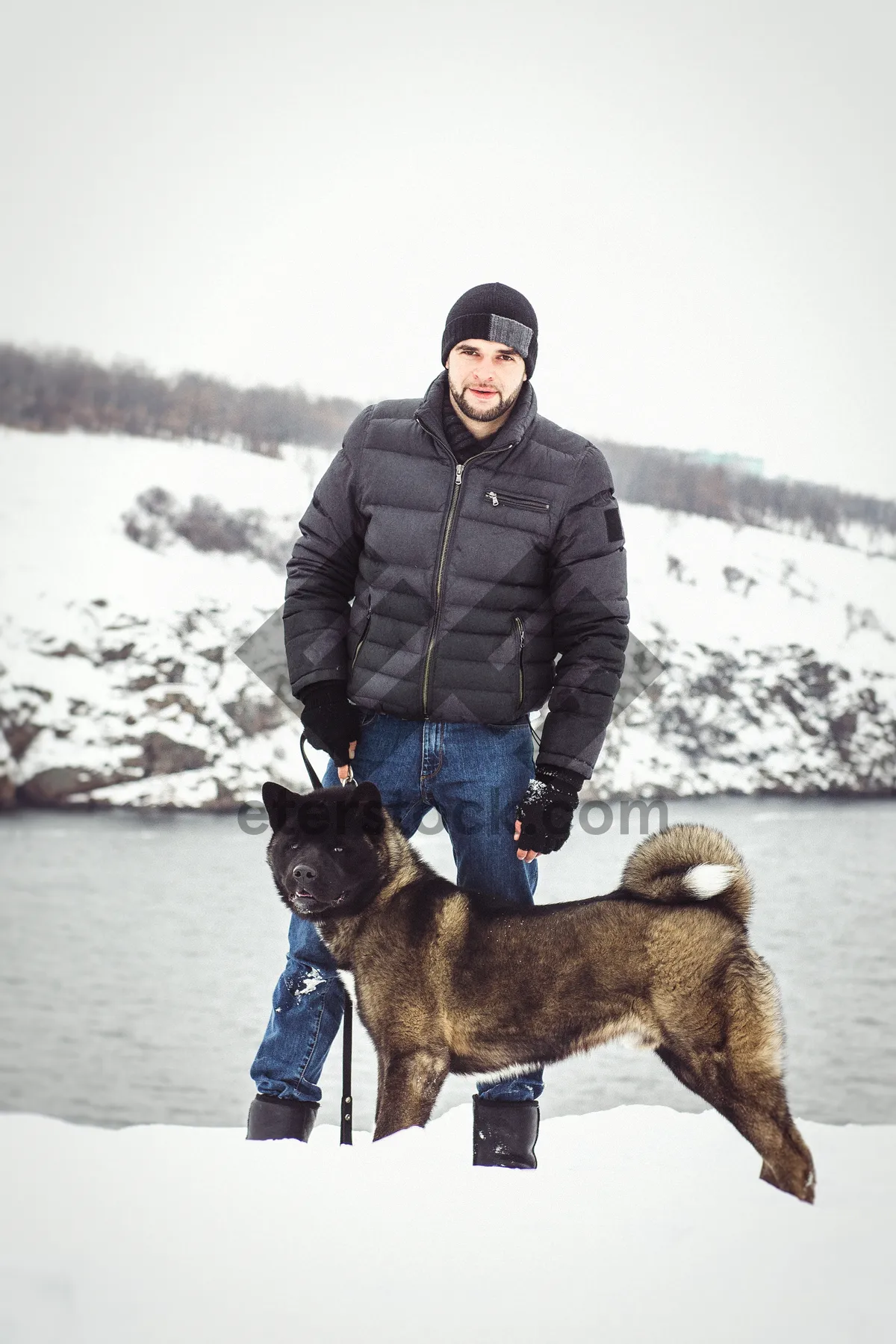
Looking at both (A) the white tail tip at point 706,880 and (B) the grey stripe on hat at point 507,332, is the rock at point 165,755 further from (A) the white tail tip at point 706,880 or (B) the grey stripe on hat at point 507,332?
(A) the white tail tip at point 706,880

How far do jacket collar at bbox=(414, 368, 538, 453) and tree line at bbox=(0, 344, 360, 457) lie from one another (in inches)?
657

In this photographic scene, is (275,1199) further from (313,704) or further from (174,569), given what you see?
(174,569)

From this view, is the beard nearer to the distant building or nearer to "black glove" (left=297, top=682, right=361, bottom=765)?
"black glove" (left=297, top=682, right=361, bottom=765)

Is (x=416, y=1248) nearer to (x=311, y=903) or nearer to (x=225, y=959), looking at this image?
(x=311, y=903)

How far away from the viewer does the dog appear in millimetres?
2375

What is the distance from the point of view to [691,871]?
8.07 feet

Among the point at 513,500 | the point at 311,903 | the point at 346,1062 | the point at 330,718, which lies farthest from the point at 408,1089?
the point at 513,500

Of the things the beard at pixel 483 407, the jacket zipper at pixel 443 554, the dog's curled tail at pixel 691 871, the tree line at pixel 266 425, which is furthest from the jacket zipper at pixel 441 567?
the tree line at pixel 266 425

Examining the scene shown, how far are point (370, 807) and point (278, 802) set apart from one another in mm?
247

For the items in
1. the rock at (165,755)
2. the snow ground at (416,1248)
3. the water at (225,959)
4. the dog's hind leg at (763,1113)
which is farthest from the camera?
the rock at (165,755)

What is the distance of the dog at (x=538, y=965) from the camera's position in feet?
7.79

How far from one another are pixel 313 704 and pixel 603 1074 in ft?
25.4

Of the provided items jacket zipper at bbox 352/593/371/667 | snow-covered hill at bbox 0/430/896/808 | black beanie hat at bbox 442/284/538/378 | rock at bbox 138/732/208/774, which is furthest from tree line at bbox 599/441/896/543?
jacket zipper at bbox 352/593/371/667

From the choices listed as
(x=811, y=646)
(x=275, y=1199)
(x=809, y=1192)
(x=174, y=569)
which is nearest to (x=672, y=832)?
(x=809, y=1192)
